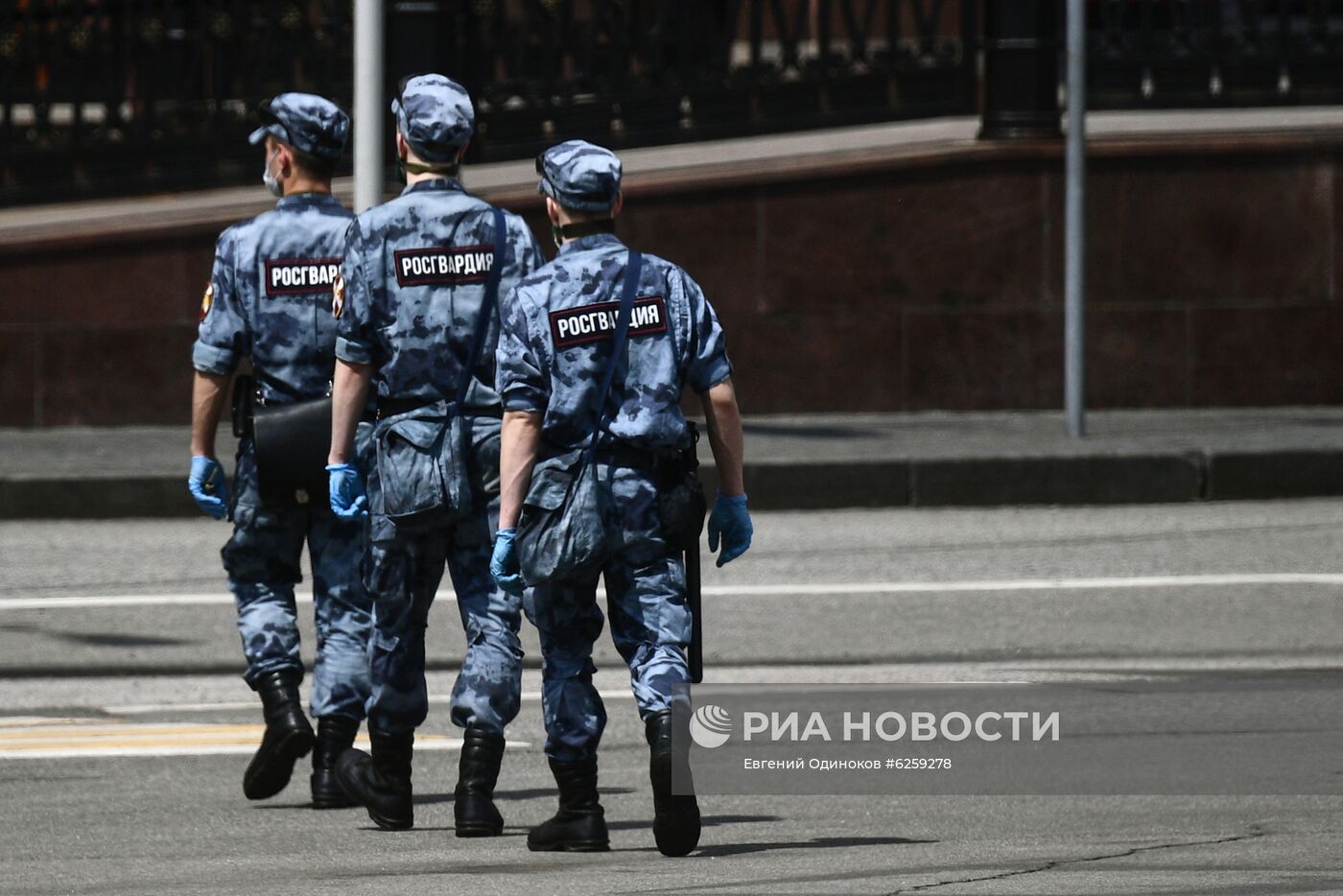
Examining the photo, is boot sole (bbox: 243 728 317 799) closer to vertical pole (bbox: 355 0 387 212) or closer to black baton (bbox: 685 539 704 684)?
black baton (bbox: 685 539 704 684)

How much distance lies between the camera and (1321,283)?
15125 millimetres

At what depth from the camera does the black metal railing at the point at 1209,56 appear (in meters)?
16.1

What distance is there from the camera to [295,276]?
6797 mm

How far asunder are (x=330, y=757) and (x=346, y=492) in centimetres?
78

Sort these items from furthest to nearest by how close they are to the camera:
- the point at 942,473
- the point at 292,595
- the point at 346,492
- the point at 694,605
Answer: the point at 942,473
the point at 292,595
the point at 346,492
the point at 694,605

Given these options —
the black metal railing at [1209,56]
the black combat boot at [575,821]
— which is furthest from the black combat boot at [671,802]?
the black metal railing at [1209,56]

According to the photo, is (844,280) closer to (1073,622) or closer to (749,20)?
(749,20)

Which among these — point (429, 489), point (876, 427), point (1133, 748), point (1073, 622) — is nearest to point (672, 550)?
point (429, 489)

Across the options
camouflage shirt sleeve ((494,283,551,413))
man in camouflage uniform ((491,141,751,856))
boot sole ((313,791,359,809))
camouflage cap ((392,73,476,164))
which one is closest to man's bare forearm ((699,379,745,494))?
man in camouflage uniform ((491,141,751,856))

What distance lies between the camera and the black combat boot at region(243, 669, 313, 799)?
6.64 m

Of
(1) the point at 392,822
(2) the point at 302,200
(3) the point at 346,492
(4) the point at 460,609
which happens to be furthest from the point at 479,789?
(2) the point at 302,200

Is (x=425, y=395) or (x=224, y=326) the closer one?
(x=425, y=395)

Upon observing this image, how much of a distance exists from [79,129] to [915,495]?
6.21 meters

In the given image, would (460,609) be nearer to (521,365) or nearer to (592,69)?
(521,365)
